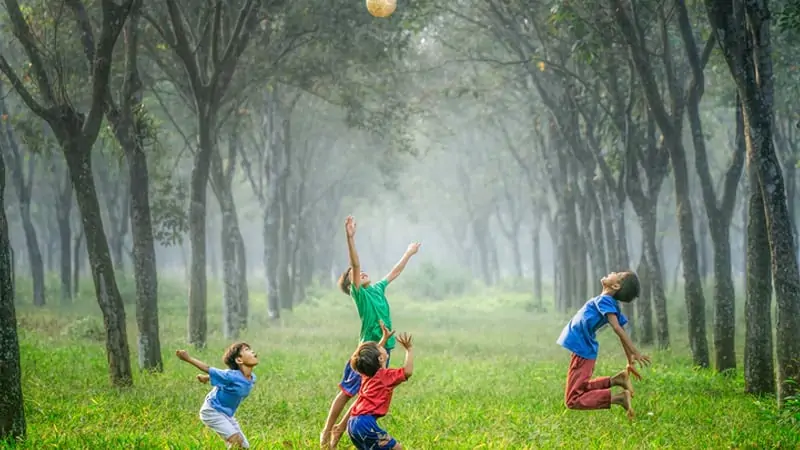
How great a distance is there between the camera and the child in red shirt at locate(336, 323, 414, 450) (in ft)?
22.8

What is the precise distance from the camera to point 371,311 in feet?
27.7

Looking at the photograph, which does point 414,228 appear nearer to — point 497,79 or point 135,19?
point 497,79

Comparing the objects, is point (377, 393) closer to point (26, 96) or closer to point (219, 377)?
point (219, 377)

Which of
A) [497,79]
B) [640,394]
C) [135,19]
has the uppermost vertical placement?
[497,79]

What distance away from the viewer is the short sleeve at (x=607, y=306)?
9.05 m

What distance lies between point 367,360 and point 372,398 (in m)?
0.36

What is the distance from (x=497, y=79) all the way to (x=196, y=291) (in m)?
16.9

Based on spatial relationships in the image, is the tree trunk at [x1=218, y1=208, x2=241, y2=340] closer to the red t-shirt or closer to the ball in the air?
the ball in the air

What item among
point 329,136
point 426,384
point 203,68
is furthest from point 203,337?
point 329,136

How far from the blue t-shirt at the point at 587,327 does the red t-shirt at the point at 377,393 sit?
8.99ft

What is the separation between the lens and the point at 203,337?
61.8 feet

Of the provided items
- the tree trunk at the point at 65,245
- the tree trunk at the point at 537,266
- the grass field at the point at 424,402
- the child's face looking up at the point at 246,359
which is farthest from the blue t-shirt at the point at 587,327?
the tree trunk at the point at 537,266

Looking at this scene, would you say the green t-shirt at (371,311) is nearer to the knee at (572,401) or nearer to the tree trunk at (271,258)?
the knee at (572,401)

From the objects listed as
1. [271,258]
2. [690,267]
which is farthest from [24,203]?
[690,267]
